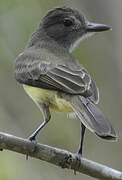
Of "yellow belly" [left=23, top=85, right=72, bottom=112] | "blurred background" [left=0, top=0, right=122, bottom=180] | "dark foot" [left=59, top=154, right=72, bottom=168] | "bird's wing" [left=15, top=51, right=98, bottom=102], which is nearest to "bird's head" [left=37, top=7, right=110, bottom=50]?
"bird's wing" [left=15, top=51, right=98, bottom=102]

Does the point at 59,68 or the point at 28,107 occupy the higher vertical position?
the point at 59,68

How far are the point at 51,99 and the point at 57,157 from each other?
0.60 metres

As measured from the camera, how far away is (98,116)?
18.3 ft

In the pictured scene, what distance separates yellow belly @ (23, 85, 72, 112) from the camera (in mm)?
5844

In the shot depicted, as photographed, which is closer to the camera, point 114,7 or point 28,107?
point 114,7

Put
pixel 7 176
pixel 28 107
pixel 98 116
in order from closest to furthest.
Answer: pixel 98 116 < pixel 7 176 < pixel 28 107

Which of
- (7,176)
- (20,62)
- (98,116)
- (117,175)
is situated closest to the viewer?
(117,175)

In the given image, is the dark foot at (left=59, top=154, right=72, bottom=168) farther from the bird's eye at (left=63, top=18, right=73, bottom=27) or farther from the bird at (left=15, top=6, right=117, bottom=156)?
the bird's eye at (left=63, top=18, right=73, bottom=27)

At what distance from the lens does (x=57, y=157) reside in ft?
18.1

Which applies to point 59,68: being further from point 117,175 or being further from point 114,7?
point 114,7

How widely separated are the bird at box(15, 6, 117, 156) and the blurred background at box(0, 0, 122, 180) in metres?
0.95

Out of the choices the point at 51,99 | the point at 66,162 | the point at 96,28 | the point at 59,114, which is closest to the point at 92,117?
the point at 66,162

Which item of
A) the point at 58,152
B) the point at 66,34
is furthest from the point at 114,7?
the point at 58,152

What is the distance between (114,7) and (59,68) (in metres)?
2.37
